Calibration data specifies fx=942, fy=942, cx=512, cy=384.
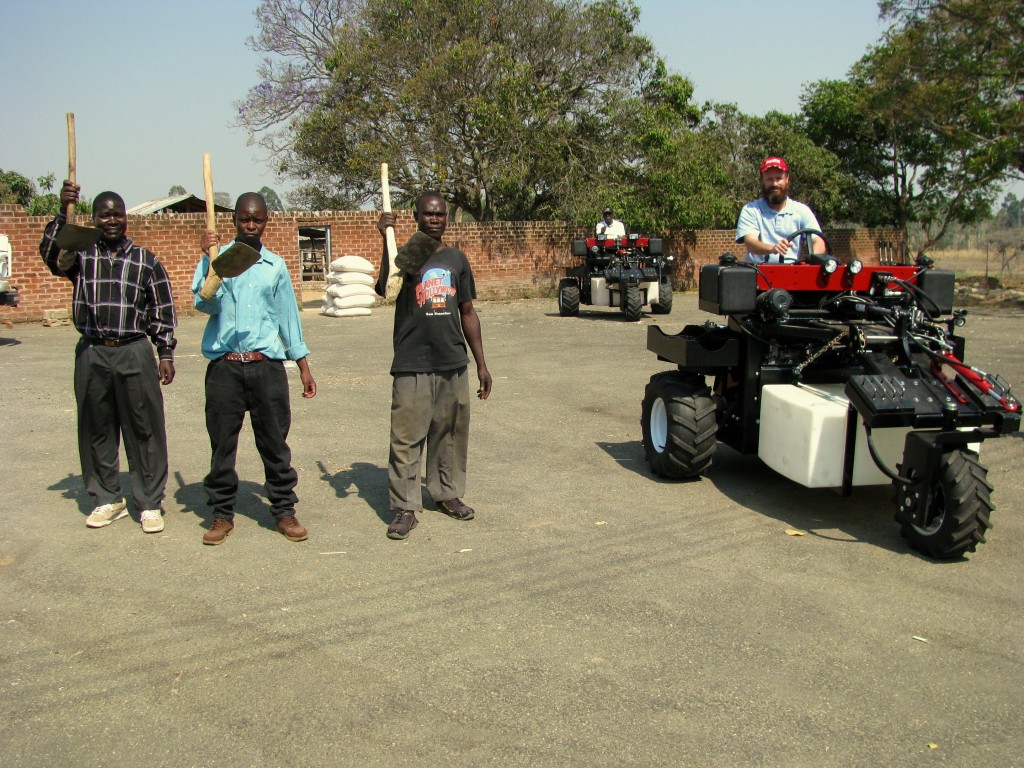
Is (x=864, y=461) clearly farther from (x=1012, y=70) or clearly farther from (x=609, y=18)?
(x=609, y=18)

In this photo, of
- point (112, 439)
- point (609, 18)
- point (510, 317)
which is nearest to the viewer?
point (112, 439)

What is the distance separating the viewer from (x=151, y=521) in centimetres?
541

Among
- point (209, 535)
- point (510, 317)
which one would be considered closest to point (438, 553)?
point (209, 535)

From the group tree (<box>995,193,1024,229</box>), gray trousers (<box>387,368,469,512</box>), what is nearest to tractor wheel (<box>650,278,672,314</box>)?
gray trousers (<box>387,368,469,512</box>)

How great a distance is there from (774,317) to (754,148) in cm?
2828

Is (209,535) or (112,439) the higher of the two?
(112,439)

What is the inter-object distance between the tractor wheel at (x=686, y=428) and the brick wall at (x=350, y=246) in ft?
46.6

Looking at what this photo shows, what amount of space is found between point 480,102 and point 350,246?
5.79 metres

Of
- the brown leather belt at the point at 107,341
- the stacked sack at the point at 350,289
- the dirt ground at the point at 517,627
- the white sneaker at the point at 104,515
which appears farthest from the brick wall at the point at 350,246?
the brown leather belt at the point at 107,341

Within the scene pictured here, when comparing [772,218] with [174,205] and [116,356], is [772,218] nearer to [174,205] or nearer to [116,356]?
[116,356]

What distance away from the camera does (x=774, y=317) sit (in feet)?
19.2

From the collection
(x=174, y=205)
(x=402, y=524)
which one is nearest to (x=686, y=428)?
(x=402, y=524)

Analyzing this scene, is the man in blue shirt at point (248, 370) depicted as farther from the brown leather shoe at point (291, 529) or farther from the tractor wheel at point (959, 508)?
the tractor wheel at point (959, 508)

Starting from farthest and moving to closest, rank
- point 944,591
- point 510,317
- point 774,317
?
point 510,317, point 774,317, point 944,591
